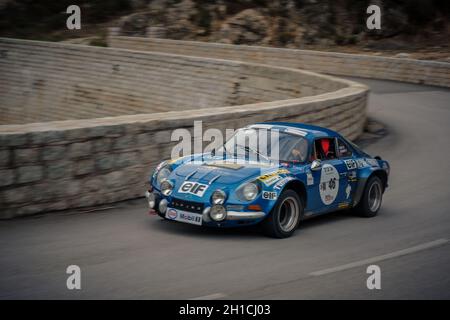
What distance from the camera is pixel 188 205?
8.79 m

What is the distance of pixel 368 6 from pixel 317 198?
3334cm

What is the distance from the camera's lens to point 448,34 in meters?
39.5

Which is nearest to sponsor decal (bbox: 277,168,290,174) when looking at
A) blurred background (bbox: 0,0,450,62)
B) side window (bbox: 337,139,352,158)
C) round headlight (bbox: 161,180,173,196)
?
round headlight (bbox: 161,180,173,196)

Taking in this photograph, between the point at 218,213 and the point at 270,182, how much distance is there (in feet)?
2.36

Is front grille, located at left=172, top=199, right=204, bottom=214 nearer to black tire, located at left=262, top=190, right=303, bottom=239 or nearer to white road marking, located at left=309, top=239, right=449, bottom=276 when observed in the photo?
black tire, located at left=262, top=190, right=303, bottom=239

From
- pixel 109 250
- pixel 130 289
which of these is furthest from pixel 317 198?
pixel 130 289

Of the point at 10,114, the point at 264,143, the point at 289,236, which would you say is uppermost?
the point at 264,143

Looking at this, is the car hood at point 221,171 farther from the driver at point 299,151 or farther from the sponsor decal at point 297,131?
the sponsor decal at point 297,131

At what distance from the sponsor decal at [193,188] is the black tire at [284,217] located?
81cm

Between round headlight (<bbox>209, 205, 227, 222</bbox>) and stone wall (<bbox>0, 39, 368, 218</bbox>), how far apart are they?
2378 millimetres

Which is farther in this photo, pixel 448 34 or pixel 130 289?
pixel 448 34

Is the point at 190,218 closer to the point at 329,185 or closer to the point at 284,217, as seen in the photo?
the point at 284,217

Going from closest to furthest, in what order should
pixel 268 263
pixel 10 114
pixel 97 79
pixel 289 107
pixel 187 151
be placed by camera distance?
pixel 268 263, pixel 187 151, pixel 289 107, pixel 97 79, pixel 10 114

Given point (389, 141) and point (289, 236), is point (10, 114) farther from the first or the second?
point (289, 236)
